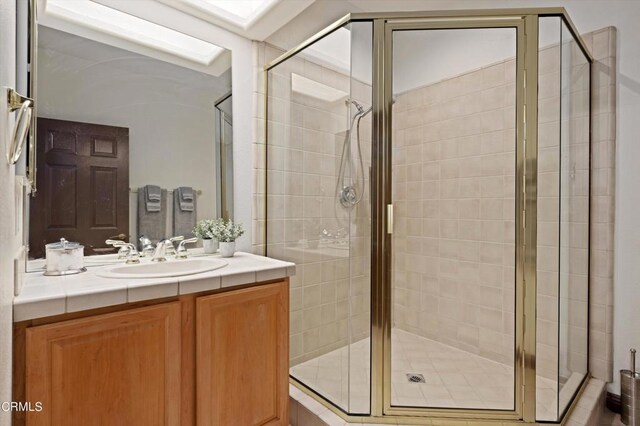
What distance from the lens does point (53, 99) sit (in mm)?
1569

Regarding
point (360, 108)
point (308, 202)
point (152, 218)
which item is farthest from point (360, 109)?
point (152, 218)

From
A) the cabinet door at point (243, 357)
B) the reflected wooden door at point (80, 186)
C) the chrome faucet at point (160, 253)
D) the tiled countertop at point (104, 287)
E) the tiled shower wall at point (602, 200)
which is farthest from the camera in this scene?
the tiled shower wall at point (602, 200)

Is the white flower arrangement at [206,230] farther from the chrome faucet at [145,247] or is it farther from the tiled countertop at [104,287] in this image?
the tiled countertop at [104,287]

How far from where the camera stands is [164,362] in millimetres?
1317

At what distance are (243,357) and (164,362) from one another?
348mm

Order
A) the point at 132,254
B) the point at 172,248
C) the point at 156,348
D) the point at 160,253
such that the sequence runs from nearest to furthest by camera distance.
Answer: the point at 156,348 < the point at 132,254 < the point at 160,253 < the point at 172,248

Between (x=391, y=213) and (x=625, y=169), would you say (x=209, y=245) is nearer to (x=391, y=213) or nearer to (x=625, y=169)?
(x=391, y=213)

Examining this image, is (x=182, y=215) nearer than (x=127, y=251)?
No

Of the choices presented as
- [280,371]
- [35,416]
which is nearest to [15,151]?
[35,416]

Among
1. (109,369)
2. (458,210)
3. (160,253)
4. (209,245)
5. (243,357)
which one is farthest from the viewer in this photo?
(458,210)

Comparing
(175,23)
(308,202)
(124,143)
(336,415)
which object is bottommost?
(336,415)

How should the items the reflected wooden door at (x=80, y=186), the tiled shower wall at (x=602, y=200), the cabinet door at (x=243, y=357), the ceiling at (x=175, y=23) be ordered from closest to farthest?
the cabinet door at (x=243, y=357), the reflected wooden door at (x=80, y=186), the ceiling at (x=175, y=23), the tiled shower wall at (x=602, y=200)

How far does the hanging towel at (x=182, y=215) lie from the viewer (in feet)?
6.40

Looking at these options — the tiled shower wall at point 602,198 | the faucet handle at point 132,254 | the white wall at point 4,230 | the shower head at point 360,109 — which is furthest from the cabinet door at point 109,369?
the tiled shower wall at point 602,198
